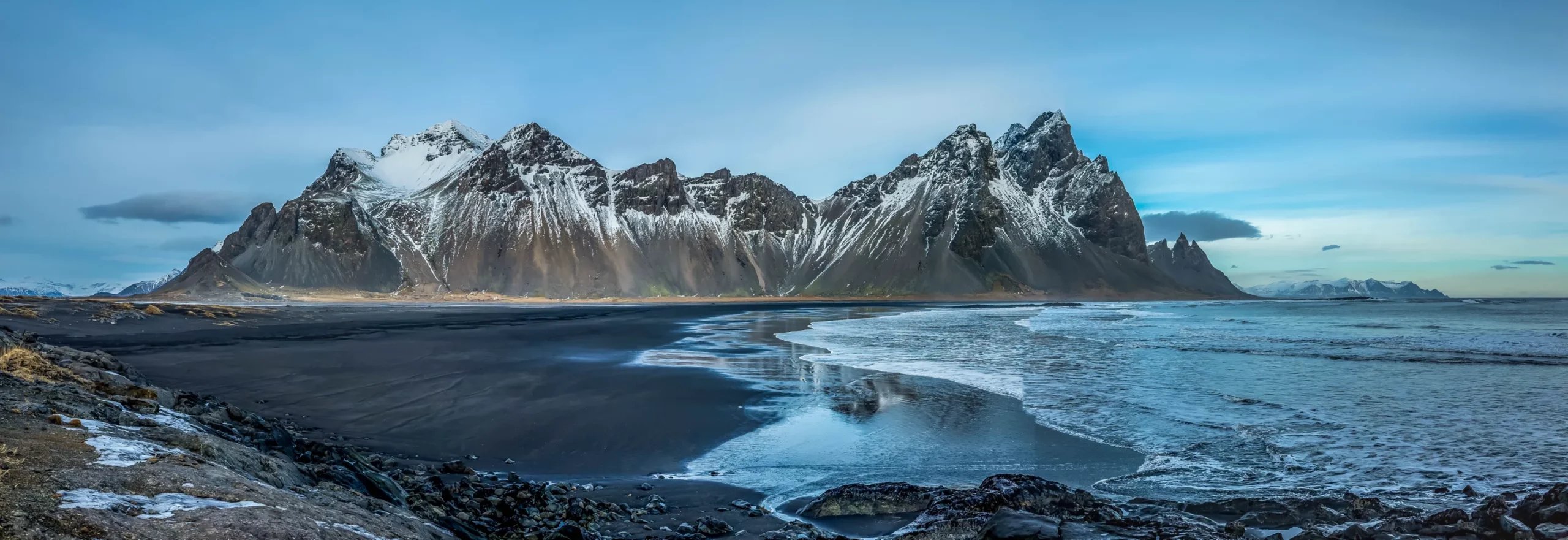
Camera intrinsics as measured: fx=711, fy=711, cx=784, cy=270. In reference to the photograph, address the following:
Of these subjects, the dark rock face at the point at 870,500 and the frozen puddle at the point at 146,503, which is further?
the dark rock face at the point at 870,500

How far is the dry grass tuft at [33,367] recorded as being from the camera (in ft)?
38.2

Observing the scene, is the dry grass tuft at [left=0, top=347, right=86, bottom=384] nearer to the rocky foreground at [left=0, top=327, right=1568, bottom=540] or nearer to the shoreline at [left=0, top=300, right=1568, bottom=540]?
the rocky foreground at [left=0, top=327, right=1568, bottom=540]

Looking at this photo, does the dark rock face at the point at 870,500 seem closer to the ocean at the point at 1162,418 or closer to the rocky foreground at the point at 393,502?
the rocky foreground at the point at 393,502

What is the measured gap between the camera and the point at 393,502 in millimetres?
9195

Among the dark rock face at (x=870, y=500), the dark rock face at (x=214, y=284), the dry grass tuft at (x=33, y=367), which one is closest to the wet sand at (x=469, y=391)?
the dark rock face at (x=870, y=500)

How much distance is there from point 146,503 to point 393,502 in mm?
3364

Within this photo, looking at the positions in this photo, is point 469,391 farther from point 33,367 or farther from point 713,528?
point 713,528

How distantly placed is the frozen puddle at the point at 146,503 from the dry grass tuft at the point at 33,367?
26.3 ft

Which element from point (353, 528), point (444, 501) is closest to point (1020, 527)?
point (353, 528)

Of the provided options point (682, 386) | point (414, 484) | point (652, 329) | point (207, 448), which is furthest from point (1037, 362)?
point (652, 329)

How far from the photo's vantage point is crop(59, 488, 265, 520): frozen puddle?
565 cm

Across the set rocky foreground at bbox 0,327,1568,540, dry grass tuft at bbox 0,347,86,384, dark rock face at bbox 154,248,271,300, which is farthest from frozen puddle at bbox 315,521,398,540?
dark rock face at bbox 154,248,271,300

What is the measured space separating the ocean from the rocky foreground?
1386 millimetres

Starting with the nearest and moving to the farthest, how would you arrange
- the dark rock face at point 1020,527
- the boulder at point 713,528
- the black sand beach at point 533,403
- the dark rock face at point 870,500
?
the dark rock face at point 1020,527 < the boulder at point 713,528 < the dark rock face at point 870,500 < the black sand beach at point 533,403
